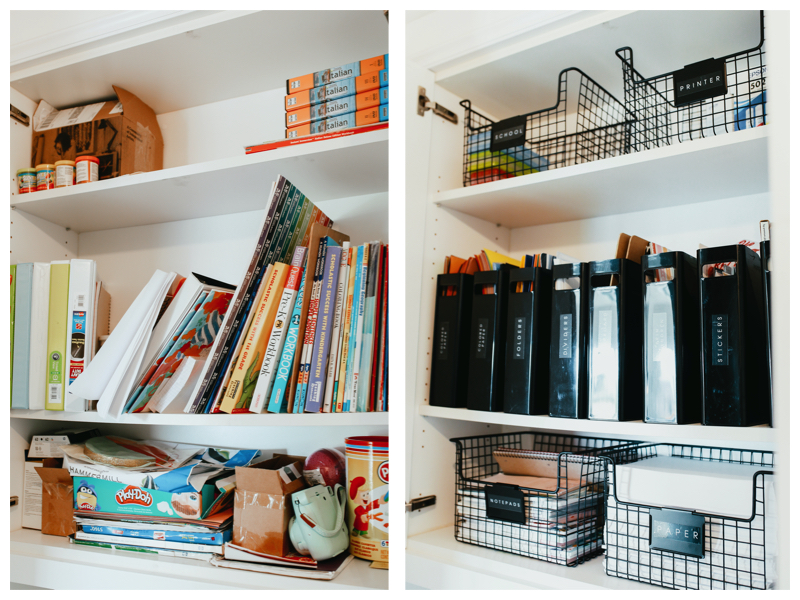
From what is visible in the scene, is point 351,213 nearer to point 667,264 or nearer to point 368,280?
point 368,280

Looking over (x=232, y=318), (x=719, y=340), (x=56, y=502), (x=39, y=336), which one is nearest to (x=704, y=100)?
(x=719, y=340)

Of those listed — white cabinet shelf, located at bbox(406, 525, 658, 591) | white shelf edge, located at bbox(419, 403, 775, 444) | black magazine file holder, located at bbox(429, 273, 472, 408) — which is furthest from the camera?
black magazine file holder, located at bbox(429, 273, 472, 408)

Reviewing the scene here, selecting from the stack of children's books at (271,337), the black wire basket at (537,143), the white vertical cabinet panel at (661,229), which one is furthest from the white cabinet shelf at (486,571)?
the black wire basket at (537,143)

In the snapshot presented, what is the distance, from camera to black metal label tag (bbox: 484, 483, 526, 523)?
0.95 meters

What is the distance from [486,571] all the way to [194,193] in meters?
0.94

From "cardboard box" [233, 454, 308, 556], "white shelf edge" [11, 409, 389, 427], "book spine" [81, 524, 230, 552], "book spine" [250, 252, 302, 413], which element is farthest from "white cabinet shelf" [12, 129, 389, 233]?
"book spine" [81, 524, 230, 552]

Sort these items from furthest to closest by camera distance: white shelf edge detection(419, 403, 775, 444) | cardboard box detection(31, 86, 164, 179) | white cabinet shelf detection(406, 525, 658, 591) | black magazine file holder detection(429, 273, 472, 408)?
cardboard box detection(31, 86, 164, 179), black magazine file holder detection(429, 273, 472, 408), white cabinet shelf detection(406, 525, 658, 591), white shelf edge detection(419, 403, 775, 444)

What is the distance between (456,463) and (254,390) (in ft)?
1.40

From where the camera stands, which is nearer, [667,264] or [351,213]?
[667,264]

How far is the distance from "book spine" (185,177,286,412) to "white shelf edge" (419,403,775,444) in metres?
0.38

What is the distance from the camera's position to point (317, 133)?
3.51 ft

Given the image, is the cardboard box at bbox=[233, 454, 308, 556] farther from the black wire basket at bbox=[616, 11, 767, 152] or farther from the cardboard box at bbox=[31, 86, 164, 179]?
Result: the black wire basket at bbox=[616, 11, 767, 152]

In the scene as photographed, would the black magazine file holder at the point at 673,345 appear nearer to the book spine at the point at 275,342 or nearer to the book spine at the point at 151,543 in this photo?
the book spine at the point at 275,342
